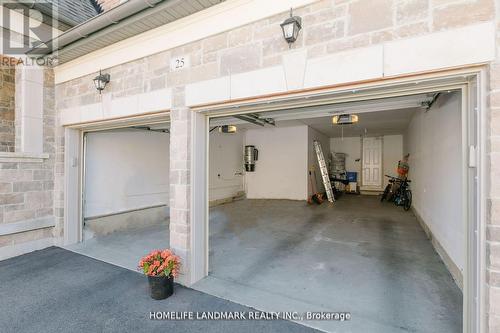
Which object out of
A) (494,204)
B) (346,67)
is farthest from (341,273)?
(346,67)

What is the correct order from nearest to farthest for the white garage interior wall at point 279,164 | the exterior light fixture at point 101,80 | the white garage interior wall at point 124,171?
the exterior light fixture at point 101,80 < the white garage interior wall at point 124,171 < the white garage interior wall at point 279,164

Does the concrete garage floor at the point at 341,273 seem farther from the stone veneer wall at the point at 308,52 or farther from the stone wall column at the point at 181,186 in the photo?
the stone veneer wall at the point at 308,52

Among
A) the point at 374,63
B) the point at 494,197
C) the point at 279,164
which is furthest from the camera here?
the point at 279,164

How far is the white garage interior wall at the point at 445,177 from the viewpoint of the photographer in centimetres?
293

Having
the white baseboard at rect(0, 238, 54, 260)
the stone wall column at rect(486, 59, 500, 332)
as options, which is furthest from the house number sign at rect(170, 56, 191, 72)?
the white baseboard at rect(0, 238, 54, 260)

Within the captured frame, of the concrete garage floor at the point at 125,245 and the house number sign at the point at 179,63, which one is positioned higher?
the house number sign at the point at 179,63

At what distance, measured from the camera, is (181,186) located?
2.92 m

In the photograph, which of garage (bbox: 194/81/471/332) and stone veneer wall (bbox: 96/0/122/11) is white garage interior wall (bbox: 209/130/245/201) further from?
stone veneer wall (bbox: 96/0/122/11)

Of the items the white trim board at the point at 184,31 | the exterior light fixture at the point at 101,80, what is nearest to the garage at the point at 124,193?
the exterior light fixture at the point at 101,80

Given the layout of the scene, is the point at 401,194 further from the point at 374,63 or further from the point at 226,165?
the point at 374,63

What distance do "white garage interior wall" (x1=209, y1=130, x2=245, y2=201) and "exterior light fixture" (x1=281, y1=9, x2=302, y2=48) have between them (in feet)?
21.4

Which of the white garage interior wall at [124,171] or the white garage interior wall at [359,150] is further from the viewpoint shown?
the white garage interior wall at [359,150]

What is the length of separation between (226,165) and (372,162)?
275 inches

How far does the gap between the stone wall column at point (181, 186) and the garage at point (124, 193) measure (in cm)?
124
